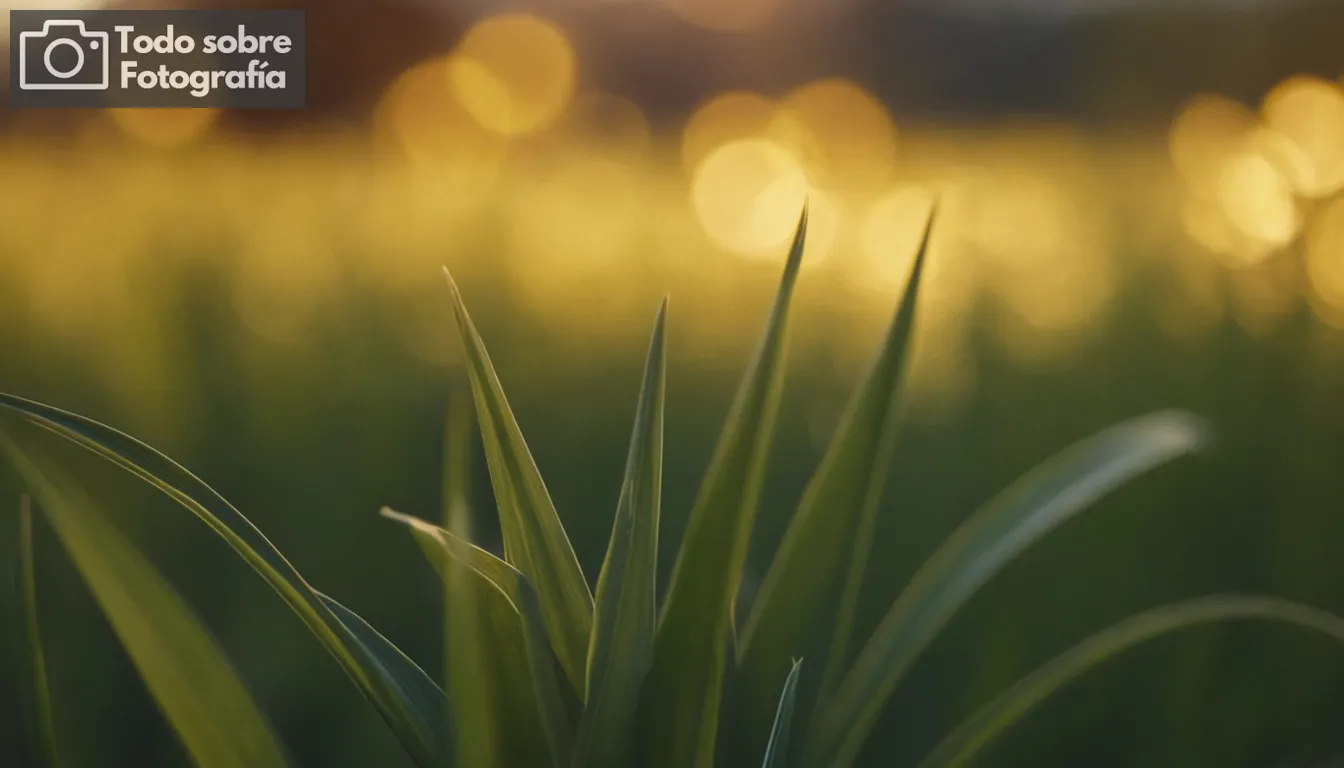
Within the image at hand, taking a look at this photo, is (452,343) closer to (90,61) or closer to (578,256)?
(578,256)

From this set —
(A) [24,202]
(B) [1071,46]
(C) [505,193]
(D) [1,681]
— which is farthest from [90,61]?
(B) [1071,46]

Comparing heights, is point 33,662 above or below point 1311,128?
below

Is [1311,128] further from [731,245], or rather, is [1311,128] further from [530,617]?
[530,617]

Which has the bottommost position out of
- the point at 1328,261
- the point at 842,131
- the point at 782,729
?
the point at 782,729

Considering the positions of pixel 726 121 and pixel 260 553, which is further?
pixel 726 121

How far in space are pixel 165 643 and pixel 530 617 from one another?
0.13 metres

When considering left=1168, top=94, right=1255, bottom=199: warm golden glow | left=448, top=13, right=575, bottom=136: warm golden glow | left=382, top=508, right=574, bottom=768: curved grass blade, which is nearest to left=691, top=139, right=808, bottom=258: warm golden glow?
left=448, top=13, right=575, bottom=136: warm golden glow

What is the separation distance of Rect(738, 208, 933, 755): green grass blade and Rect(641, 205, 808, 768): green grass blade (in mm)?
40

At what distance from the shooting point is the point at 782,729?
309mm

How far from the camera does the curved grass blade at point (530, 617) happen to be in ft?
0.88

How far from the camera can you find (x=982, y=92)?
67 centimetres

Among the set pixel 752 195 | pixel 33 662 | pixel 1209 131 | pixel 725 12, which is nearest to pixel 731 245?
pixel 752 195

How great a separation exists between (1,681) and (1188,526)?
70 centimetres

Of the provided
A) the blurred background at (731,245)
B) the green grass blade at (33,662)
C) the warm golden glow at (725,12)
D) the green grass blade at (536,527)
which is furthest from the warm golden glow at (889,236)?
the green grass blade at (33,662)
